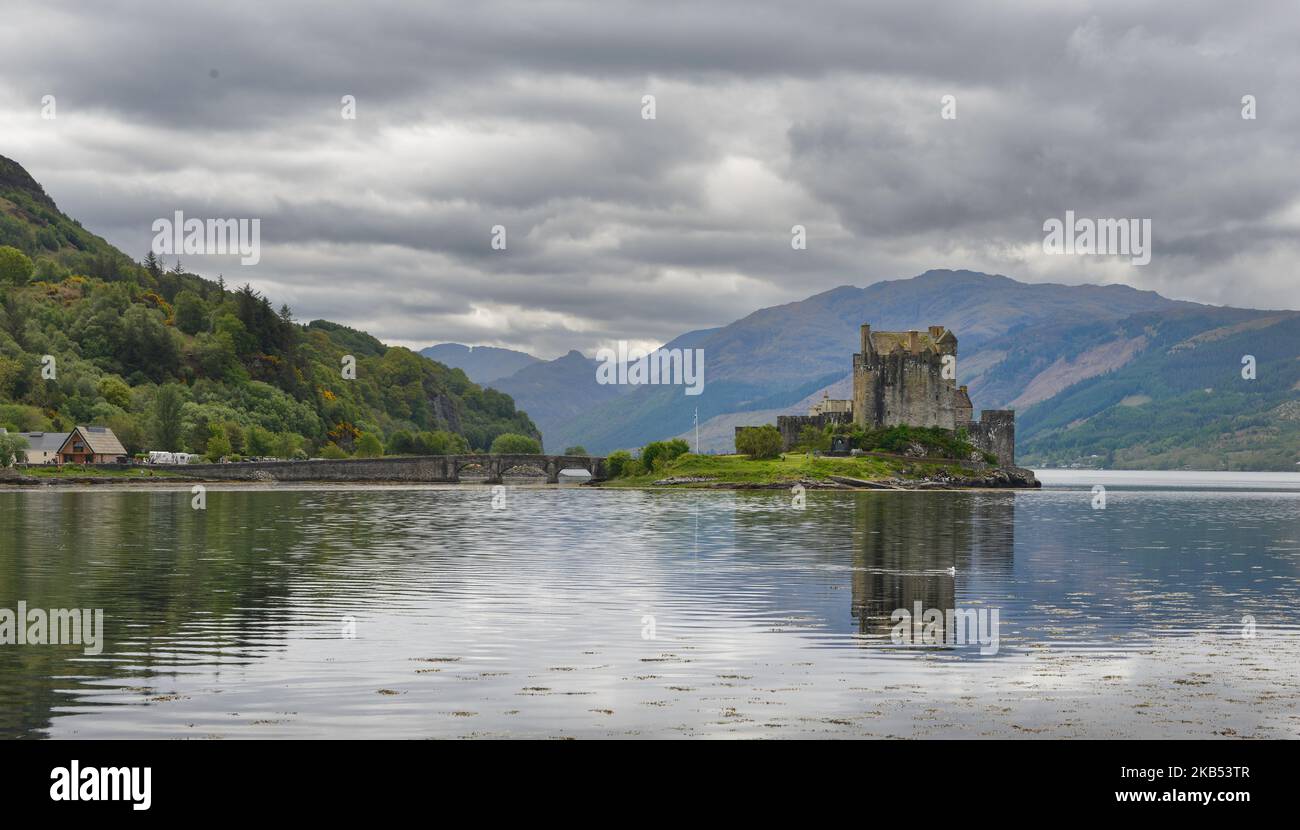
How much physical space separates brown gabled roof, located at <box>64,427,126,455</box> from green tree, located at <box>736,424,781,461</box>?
79.8 m

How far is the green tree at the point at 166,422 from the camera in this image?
173 m

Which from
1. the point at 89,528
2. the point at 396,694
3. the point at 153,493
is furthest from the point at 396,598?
the point at 153,493

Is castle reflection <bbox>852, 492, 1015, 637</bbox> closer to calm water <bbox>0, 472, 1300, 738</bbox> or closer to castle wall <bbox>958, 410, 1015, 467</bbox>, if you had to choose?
calm water <bbox>0, 472, 1300, 738</bbox>

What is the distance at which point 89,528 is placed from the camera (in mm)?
67688

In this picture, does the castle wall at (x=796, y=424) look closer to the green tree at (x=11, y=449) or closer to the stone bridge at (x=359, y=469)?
the stone bridge at (x=359, y=469)

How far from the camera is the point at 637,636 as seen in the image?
30.0 meters

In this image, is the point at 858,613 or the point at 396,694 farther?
the point at 858,613

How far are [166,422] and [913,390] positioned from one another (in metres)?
99.6

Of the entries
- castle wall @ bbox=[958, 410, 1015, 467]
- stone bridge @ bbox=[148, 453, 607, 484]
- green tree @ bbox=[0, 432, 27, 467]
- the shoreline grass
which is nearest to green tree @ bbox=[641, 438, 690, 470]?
the shoreline grass

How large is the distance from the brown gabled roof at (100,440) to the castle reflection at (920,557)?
9873cm

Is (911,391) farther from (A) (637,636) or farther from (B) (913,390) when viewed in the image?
(A) (637,636)

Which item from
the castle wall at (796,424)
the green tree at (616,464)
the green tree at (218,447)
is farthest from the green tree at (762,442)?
the green tree at (218,447)
